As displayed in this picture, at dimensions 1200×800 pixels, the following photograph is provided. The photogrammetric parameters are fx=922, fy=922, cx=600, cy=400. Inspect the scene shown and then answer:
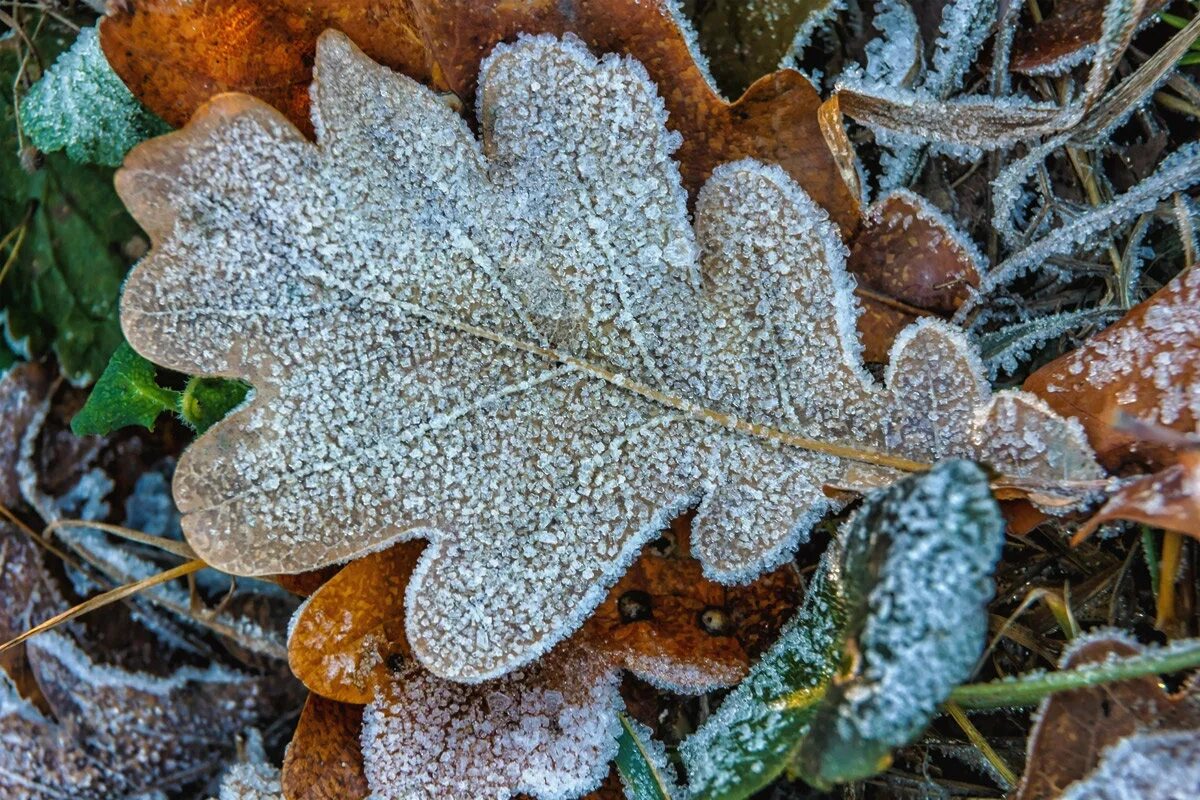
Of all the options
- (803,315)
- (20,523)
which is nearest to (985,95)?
(803,315)

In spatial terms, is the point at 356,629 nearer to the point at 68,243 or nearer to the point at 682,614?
the point at 682,614

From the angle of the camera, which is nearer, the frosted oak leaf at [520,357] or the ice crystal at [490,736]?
the frosted oak leaf at [520,357]

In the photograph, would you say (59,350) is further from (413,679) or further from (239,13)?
(413,679)

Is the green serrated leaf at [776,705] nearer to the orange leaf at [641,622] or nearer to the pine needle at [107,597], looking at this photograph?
the orange leaf at [641,622]

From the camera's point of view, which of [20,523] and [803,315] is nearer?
[803,315]

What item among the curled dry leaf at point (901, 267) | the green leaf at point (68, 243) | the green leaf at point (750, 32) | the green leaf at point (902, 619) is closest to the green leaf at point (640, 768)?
the green leaf at point (902, 619)

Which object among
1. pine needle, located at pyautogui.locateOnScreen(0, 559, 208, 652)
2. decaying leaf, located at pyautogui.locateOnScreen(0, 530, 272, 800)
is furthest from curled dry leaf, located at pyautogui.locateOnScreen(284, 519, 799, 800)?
decaying leaf, located at pyautogui.locateOnScreen(0, 530, 272, 800)
